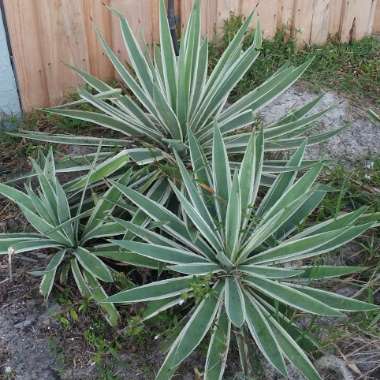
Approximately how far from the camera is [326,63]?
3.87m

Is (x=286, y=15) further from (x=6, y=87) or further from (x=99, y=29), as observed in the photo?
(x=6, y=87)

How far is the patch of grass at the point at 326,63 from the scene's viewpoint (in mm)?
3672

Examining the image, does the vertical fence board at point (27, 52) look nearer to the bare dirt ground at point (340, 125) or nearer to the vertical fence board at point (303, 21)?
the bare dirt ground at point (340, 125)

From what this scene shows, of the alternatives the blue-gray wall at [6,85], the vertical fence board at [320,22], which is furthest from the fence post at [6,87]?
the vertical fence board at [320,22]

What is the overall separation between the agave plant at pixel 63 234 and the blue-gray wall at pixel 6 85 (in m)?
0.87

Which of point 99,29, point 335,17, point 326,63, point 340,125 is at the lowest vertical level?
point 340,125

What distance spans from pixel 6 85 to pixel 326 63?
196cm

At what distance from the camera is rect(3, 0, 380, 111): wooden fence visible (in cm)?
309

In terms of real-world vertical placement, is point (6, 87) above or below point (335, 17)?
below

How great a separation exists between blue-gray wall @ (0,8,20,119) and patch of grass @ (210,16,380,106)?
118 centimetres

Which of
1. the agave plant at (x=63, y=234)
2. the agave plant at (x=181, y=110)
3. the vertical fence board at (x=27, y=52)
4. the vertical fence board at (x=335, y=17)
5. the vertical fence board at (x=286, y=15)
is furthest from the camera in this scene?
the vertical fence board at (x=335, y=17)

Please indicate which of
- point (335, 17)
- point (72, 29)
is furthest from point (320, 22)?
point (72, 29)

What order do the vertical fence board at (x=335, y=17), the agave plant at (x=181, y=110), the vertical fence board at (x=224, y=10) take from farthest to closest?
the vertical fence board at (x=335, y=17) < the vertical fence board at (x=224, y=10) < the agave plant at (x=181, y=110)

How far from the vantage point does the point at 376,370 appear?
84.7 inches
